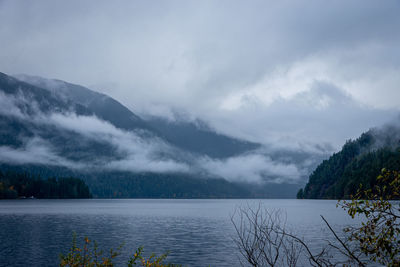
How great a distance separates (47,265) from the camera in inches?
1692

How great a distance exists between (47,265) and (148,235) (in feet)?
101

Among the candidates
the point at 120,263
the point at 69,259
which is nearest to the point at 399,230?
the point at 69,259

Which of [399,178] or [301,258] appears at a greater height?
[399,178]

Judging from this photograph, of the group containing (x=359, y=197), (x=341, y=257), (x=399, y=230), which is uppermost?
(x=359, y=197)

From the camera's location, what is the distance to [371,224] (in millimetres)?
12039

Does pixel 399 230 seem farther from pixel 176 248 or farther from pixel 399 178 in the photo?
pixel 176 248

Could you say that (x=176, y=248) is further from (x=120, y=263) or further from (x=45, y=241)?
(x=45, y=241)

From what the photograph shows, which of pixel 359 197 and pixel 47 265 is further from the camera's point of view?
pixel 47 265

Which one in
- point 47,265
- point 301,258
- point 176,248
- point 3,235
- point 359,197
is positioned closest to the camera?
point 359,197

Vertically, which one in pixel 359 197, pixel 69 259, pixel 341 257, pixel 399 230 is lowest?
pixel 341 257

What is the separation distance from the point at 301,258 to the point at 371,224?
3828 cm

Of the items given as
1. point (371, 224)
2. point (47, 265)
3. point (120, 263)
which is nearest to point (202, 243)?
point (120, 263)

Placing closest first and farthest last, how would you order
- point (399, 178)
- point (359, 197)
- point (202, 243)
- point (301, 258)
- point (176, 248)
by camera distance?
point (399, 178) → point (359, 197) → point (301, 258) → point (176, 248) → point (202, 243)

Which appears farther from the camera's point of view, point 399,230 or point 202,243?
point 202,243
